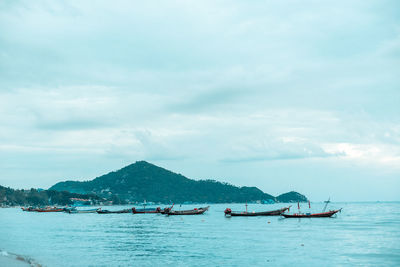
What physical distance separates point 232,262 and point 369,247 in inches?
887

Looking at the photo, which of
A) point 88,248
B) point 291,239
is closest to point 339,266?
point 291,239

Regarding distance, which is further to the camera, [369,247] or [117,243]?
[117,243]

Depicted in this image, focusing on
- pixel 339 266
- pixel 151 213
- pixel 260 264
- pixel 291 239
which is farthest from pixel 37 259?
pixel 151 213

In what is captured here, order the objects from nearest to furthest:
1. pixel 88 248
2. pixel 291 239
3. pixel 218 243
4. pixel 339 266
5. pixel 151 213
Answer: pixel 339 266
pixel 88 248
pixel 218 243
pixel 291 239
pixel 151 213

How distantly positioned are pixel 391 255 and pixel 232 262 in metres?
19.1

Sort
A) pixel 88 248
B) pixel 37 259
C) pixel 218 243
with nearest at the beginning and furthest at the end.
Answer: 1. pixel 37 259
2. pixel 88 248
3. pixel 218 243

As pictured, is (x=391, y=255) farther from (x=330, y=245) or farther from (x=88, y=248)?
(x=88, y=248)

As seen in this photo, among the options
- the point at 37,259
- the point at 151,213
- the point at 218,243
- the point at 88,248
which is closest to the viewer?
the point at 37,259

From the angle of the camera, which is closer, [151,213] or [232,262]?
[232,262]

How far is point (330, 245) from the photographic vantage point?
53.4 metres

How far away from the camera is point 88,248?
50.8 meters

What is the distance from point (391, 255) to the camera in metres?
44.1

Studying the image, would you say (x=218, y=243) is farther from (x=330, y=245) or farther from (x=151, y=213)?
(x=151, y=213)

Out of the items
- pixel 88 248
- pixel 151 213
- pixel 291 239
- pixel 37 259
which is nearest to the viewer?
pixel 37 259
